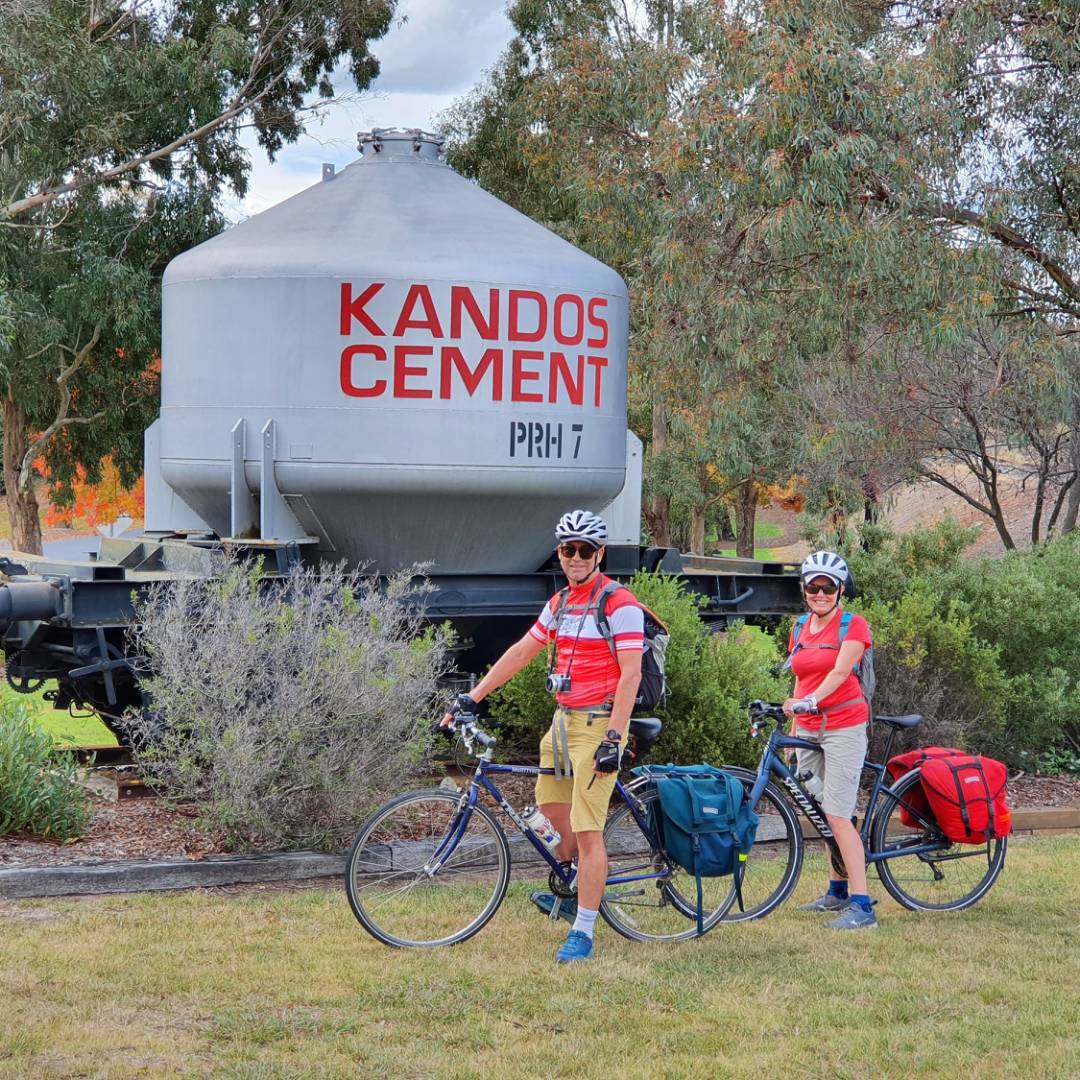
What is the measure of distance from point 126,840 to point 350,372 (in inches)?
145

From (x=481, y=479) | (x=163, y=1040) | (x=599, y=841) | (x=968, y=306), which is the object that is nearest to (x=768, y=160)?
(x=968, y=306)

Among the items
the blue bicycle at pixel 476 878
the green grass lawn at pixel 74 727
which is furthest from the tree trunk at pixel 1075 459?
the blue bicycle at pixel 476 878

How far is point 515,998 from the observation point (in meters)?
5.62

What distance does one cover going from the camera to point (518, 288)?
1045 centimetres

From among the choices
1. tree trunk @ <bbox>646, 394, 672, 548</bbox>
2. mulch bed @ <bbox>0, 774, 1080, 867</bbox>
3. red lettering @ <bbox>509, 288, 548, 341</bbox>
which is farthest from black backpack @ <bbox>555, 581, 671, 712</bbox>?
tree trunk @ <bbox>646, 394, 672, 548</bbox>

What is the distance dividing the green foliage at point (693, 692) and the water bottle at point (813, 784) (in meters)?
2.21

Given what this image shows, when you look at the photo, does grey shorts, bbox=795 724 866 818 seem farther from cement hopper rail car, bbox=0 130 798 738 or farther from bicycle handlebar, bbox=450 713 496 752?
cement hopper rail car, bbox=0 130 798 738

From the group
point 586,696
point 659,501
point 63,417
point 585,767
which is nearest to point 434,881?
point 585,767

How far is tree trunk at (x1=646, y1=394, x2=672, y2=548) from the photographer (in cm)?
3152

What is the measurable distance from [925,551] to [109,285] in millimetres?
15810

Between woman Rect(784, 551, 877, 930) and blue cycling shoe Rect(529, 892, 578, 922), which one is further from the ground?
woman Rect(784, 551, 877, 930)

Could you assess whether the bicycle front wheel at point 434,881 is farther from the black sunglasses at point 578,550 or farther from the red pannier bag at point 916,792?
the red pannier bag at point 916,792

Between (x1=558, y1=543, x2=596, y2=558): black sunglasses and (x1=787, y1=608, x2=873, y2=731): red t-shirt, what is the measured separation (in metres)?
1.33

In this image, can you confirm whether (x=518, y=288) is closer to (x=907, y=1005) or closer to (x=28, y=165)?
(x=907, y=1005)
